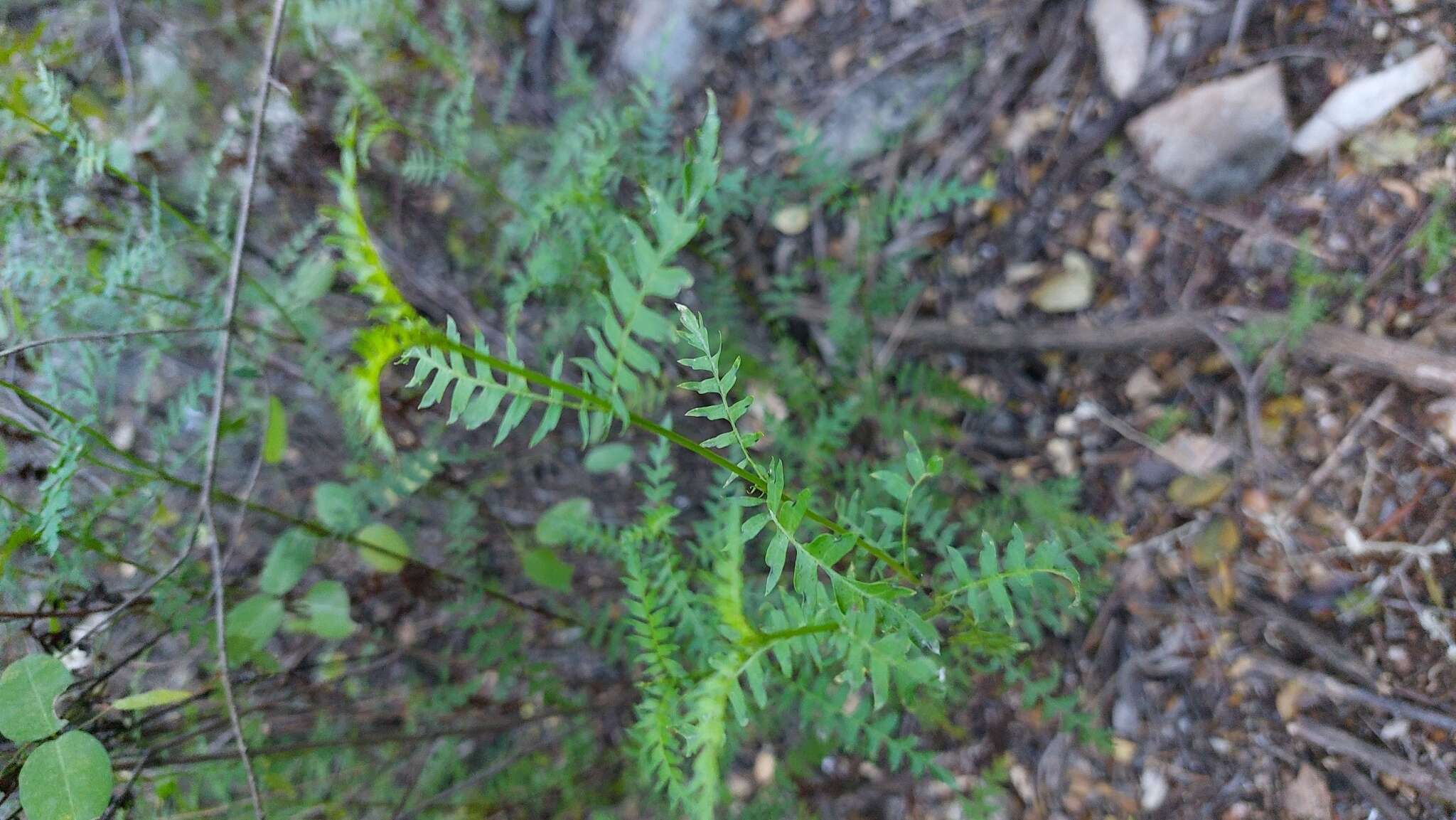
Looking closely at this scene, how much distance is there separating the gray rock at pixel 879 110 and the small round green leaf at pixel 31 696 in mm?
2365

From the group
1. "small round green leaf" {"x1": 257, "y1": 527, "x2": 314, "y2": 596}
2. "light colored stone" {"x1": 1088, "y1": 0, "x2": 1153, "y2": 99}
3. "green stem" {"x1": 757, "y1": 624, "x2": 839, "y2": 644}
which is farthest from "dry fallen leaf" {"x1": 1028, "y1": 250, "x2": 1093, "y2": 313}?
"small round green leaf" {"x1": 257, "y1": 527, "x2": 314, "y2": 596}

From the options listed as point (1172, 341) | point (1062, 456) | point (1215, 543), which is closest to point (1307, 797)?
point (1215, 543)

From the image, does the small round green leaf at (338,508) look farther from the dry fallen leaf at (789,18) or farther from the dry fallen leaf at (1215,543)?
the dry fallen leaf at (789,18)

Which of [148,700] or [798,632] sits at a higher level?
[148,700]

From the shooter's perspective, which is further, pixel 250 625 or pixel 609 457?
pixel 609 457

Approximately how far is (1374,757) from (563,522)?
1.73 metres

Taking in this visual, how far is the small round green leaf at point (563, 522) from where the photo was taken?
5.91 feet

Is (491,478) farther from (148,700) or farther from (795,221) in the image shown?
(795,221)

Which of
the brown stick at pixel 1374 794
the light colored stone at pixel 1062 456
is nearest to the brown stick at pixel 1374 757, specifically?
the brown stick at pixel 1374 794

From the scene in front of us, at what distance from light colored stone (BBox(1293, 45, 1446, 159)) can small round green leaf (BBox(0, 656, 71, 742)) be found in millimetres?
2885

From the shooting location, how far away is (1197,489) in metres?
2.26

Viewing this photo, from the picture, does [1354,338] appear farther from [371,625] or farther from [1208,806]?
[371,625]

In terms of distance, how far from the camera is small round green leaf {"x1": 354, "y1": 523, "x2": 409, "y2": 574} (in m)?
1.86

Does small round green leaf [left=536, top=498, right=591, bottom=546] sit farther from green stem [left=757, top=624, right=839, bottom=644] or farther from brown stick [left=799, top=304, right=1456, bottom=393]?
brown stick [left=799, top=304, right=1456, bottom=393]
